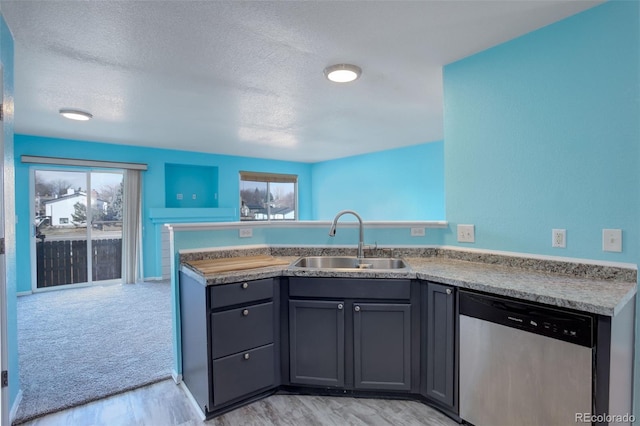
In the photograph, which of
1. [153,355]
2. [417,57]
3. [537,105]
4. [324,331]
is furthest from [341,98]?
[153,355]

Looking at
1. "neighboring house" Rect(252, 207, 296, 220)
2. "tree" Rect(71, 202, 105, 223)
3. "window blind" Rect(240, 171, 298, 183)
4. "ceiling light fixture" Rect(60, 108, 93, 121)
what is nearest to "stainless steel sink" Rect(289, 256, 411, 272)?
"ceiling light fixture" Rect(60, 108, 93, 121)

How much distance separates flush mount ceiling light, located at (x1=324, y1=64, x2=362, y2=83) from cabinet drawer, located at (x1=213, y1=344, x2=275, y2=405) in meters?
2.07

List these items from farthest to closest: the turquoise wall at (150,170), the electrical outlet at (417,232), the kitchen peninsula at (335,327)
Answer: the turquoise wall at (150,170) → the electrical outlet at (417,232) → the kitchen peninsula at (335,327)

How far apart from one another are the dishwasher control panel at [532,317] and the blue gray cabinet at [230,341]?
4.00 ft

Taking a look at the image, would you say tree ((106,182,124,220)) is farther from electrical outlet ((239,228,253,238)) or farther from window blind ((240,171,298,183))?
electrical outlet ((239,228,253,238))

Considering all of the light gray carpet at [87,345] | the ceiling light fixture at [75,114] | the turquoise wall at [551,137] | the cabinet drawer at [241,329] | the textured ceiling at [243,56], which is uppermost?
the textured ceiling at [243,56]

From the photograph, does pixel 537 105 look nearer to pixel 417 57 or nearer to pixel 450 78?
pixel 450 78

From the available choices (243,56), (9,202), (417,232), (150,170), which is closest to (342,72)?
(243,56)

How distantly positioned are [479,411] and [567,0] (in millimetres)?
2251

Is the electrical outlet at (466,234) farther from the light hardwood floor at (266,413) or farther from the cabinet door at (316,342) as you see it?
the light hardwood floor at (266,413)

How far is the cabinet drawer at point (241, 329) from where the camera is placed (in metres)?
1.97

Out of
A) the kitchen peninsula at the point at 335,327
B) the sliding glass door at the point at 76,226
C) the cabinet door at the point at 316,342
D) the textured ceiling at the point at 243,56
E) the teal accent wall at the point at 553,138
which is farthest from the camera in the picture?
the sliding glass door at the point at 76,226

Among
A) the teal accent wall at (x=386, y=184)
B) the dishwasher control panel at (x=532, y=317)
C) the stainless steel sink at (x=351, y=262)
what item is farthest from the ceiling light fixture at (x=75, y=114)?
the teal accent wall at (x=386, y=184)

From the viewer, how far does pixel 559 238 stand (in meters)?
1.91
